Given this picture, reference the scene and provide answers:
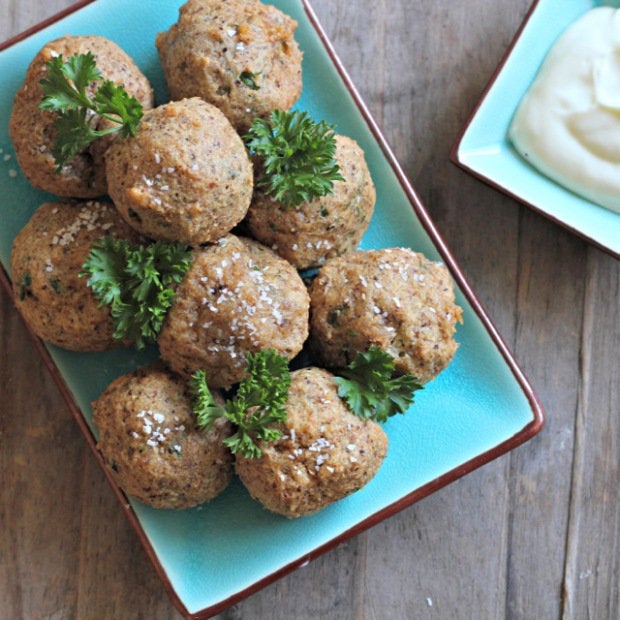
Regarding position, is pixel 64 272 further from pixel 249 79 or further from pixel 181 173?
pixel 249 79

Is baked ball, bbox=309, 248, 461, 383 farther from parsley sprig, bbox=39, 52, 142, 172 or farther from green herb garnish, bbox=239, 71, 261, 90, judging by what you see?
parsley sprig, bbox=39, 52, 142, 172

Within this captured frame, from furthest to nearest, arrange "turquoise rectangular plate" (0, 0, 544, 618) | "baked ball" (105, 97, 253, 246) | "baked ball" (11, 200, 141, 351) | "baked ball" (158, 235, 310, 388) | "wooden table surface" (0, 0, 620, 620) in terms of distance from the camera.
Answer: "wooden table surface" (0, 0, 620, 620)
"turquoise rectangular plate" (0, 0, 544, 618)
"baked ball" (11, 200, 141, 351)
"baked ball" (158, 235, 310, 388)
"baked ball" (105, 97, 253, 246)

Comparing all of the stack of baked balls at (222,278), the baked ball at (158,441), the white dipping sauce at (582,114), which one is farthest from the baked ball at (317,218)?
the white dipping sauce at (582,114)

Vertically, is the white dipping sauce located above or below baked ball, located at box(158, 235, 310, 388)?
above

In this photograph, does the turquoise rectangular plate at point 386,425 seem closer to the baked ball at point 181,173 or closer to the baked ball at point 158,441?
the baked ball at point 158,441

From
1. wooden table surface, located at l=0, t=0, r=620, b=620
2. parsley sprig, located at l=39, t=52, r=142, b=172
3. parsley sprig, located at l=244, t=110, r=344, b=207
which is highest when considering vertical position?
parsley sprig, located at l=39, t=52, r=142, b=172

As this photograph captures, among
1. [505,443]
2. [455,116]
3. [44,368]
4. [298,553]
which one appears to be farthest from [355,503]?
[455,116]

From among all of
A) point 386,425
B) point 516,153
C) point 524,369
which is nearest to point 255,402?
point 386,425

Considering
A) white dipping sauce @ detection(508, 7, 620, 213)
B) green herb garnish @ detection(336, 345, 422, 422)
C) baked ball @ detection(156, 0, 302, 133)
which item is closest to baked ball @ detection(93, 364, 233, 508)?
green herb garnish @ detection(336, 345, 422, 422)
